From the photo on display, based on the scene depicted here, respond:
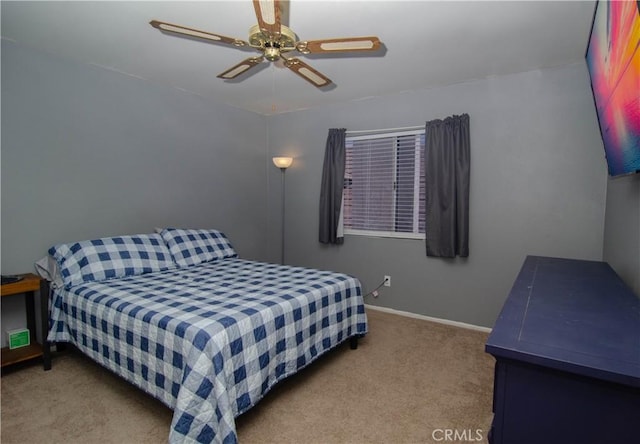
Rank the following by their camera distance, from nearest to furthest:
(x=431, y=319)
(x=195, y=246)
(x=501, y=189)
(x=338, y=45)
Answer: (x=338, y=45), (x=501, y=189), (x=195, y=246), (x=431, y=319)

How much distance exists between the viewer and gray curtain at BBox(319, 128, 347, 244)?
3.88 metres

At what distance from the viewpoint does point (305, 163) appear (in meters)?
4.22

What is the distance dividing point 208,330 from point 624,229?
7.65ft

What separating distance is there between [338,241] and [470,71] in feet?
7.10

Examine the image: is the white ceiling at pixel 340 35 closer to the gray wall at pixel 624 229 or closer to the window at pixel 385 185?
the window at pixel 385 185

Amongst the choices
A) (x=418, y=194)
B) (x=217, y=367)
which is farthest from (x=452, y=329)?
(x=217, y=367)

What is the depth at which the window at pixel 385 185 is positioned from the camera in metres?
3.52

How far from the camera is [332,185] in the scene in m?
3.92

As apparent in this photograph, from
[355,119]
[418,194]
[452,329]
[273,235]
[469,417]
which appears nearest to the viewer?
[469,417]

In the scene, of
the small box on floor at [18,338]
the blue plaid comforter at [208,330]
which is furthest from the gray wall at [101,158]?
the blue plaid comforter at [208,330]

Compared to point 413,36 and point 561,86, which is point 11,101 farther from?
point 561,86

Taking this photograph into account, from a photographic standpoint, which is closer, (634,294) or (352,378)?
(634,294)

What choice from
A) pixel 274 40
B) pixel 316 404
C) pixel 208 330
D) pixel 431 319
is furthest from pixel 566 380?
pixel 431 319

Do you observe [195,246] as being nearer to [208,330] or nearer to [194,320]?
[194,320]
